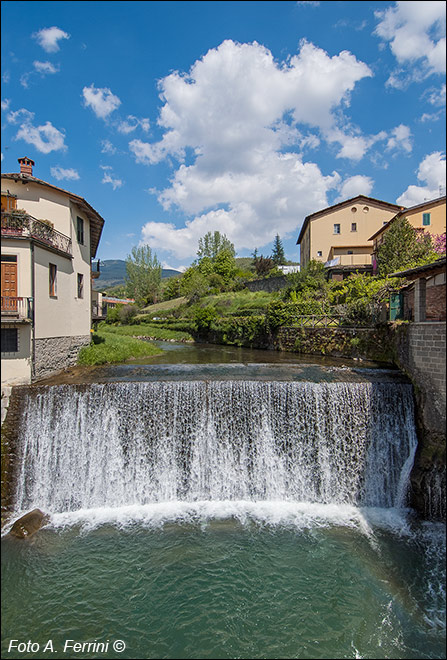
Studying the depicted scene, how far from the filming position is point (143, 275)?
73.3 m

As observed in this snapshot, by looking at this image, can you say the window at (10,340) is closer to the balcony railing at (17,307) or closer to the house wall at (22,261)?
the balcony railing at (17,307)

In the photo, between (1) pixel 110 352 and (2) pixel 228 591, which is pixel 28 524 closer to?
(2) pixel 228 591

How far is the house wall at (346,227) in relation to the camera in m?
39.5

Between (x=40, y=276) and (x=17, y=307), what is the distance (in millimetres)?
1597

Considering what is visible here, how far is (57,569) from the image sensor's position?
7.71 metres

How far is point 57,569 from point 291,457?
7.02 m

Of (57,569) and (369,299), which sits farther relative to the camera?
(369,299)

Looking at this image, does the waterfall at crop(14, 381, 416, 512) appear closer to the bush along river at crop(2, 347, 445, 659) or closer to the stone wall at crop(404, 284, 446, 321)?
the bush along river at crop(2, 347, 445, 659)

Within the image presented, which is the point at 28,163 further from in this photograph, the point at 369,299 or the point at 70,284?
the point at 369,299

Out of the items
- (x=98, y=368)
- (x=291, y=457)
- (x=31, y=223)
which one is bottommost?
(x=291, y=457)

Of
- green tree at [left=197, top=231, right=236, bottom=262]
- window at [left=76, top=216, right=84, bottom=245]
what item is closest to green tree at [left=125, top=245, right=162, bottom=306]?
green tree at [left=197, top=231, right=236, bottom=262]

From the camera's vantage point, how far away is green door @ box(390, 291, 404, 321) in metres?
16.9

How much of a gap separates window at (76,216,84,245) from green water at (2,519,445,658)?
13.0 m

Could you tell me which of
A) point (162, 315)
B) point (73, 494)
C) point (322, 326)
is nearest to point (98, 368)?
point (73, 494)
